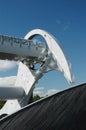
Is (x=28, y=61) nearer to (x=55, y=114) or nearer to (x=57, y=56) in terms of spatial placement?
(x=57, y=56)

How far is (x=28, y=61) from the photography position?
147 ft

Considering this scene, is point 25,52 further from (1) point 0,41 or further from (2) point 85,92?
(2) point 85,92

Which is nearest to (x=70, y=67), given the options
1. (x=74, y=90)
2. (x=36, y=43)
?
(x=36, y=43)

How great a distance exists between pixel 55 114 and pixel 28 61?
41243mm

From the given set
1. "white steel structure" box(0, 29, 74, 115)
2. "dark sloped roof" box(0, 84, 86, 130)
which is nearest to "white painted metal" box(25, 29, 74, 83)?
"white steel structure" box(0, 29, 74, 115)

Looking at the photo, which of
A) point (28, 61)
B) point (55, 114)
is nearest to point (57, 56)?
A: point (28, 61)

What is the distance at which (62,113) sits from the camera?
361 cm

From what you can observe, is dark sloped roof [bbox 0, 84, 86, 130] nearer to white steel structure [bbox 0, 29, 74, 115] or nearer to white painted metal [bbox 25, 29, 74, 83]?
white steel structure [bbox 0, 29, 74, 115]

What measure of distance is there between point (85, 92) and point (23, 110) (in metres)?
0.73

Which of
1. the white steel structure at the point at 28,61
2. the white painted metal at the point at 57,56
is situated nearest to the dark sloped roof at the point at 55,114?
the white steel structure at the point at 28,61

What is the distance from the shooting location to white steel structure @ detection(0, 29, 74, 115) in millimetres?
39344

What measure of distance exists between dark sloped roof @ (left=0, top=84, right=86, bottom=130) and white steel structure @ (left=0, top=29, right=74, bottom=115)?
34865 mm

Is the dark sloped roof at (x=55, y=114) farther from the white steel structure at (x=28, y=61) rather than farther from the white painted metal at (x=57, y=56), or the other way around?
the white painted metal at (x=57, y=56)

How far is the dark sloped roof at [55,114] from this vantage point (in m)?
3.41
